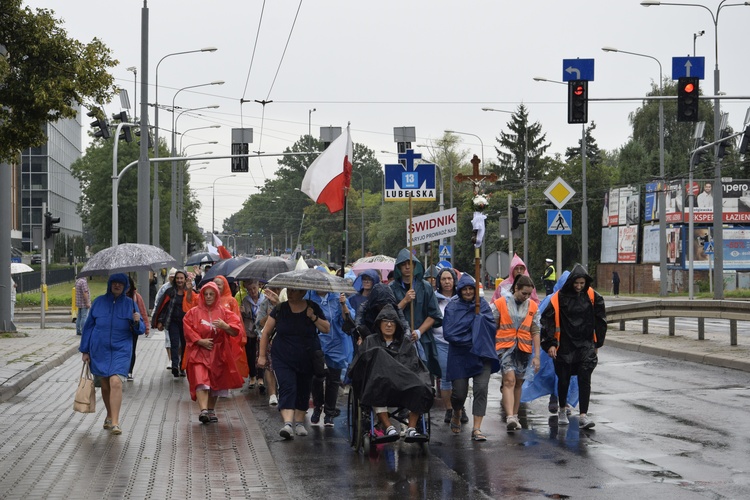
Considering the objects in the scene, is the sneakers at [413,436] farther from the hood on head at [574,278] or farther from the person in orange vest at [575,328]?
the hood on head at [574,278]

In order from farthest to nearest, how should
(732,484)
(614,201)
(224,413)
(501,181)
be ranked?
(501,181), (614,201), (224,413), (732,484)

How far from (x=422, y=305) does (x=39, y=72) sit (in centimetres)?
679

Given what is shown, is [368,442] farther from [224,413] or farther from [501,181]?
[501,181]

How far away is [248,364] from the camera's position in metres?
16.1

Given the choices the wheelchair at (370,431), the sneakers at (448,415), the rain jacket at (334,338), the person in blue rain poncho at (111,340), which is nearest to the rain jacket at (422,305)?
the sneakers at (448,415)

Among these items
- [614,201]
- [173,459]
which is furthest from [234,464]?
[614,201]

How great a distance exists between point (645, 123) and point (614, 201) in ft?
64.3

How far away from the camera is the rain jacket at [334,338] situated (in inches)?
496

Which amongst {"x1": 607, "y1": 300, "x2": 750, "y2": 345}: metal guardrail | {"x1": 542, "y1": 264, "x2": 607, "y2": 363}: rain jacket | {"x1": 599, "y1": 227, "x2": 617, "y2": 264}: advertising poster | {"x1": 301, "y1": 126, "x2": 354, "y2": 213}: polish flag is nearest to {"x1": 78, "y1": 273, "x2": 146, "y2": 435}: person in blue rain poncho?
{"x1": 301, "y1": 126, "x2": 354, "y2": 213}: polish flag

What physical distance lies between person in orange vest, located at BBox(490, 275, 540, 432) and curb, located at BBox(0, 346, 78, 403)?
6.64m

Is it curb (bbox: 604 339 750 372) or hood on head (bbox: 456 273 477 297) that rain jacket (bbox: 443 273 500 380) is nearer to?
hood on head (bbox: 456 273 477 297)

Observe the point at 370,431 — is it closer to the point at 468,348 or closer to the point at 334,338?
the point at 468,348

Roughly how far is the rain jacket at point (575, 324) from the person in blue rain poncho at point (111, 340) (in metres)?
4.15

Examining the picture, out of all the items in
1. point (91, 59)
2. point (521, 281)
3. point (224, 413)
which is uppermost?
point (91, 59)
